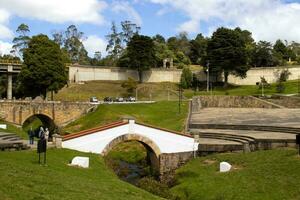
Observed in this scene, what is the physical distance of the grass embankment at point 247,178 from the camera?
18.7 m

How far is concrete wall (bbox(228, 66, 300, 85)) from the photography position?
93.0 m

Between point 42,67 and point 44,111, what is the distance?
338 inches

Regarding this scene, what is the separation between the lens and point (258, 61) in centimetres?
10844

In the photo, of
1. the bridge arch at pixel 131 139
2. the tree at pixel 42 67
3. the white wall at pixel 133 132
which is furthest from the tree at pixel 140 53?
the bridge arch at pixel 131 139

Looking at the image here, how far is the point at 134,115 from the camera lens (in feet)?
176

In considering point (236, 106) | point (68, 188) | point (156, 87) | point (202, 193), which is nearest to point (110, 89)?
point (156, 87)

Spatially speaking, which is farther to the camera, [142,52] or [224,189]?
[142,52]

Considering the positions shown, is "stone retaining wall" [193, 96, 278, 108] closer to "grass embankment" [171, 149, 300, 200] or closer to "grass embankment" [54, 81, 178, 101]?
"grass embankment" [54, 81, 178, 101]

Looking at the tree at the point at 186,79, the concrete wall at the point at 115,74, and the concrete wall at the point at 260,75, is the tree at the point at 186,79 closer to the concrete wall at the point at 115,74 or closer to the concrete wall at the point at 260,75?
the concrete wall at the point at 115,74

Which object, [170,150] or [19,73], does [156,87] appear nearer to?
[19,73]

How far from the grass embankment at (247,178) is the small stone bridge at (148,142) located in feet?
8.42

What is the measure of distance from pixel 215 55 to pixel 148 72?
1471 cm

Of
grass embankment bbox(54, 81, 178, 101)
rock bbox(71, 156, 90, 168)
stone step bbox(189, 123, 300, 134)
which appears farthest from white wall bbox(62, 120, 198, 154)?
grass embankment bbox(54, 81, 178, 101)

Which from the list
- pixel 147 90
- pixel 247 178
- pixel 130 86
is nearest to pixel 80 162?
pixel 247 178
